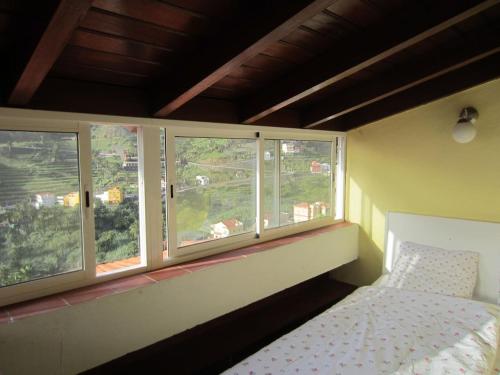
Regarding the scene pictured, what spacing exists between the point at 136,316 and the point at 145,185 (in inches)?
29.5

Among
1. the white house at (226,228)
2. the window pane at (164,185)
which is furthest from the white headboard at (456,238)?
the window pane at (164,185)

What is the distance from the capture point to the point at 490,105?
8.94 ft

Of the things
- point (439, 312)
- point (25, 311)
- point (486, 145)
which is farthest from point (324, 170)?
point (25, 311)

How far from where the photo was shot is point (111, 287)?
1896mm

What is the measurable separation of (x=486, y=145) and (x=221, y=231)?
221 centimetres

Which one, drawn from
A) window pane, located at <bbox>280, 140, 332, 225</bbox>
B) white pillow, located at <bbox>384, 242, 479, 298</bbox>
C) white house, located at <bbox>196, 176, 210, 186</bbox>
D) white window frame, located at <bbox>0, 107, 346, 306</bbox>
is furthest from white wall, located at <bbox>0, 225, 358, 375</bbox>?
white pillow, located at <bbox>384, 242, 479, 298</bbox>

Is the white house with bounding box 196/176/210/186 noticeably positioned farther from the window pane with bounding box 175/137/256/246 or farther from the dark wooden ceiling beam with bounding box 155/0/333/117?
the dark wooden ceiling beam with bounding box 155/0/333/117

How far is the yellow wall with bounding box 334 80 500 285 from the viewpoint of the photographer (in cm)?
277

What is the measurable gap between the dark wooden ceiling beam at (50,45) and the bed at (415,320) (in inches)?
57.5

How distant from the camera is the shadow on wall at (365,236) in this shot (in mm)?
3451

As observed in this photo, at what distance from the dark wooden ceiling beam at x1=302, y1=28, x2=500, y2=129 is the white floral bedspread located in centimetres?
142

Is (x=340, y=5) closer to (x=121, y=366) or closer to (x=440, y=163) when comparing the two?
(x=440, y=163)

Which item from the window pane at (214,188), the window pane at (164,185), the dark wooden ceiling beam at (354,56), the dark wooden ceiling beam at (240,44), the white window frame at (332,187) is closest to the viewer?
the dark wooden ceiling beam at (240,44)

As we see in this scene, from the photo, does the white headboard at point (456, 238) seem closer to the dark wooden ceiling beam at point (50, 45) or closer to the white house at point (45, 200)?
the white house at point (45, 200)
